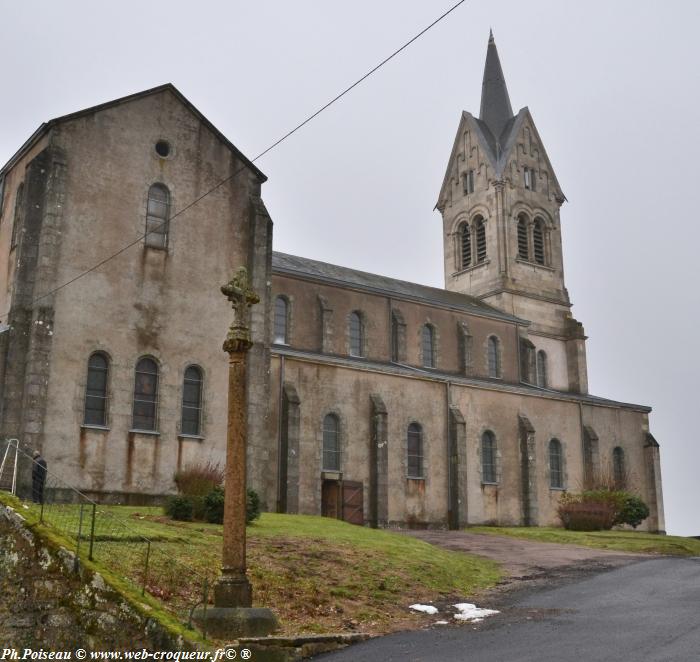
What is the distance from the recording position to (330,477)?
30.6m

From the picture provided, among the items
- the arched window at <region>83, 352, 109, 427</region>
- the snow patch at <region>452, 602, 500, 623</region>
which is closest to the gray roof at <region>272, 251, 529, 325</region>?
the arched window at <region>83, 352, 109, 427</region>

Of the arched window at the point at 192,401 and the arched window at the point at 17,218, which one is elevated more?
the arched window at the point at 17,218

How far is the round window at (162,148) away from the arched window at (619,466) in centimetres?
2691

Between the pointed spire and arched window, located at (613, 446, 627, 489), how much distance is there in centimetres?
2074

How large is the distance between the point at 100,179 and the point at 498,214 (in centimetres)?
2870

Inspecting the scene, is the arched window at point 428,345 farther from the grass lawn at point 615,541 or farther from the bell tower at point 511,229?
the grass lawn at point 615,541

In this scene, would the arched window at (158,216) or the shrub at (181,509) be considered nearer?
the shrub at (181,509)

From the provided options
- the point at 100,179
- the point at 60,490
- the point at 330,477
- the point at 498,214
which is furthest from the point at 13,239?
the point at 498,214

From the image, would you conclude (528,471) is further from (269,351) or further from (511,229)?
(511,229)

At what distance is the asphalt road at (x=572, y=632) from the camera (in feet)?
32.7

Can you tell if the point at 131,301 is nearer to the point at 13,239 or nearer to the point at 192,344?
the point at 192,344

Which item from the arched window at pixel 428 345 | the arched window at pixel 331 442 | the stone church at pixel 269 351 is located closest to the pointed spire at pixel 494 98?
the stone church at pixel 269 351

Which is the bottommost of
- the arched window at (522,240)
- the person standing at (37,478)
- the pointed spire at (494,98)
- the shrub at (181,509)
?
the shrub at (181,509)

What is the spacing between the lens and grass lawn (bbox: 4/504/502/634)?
1284cm
